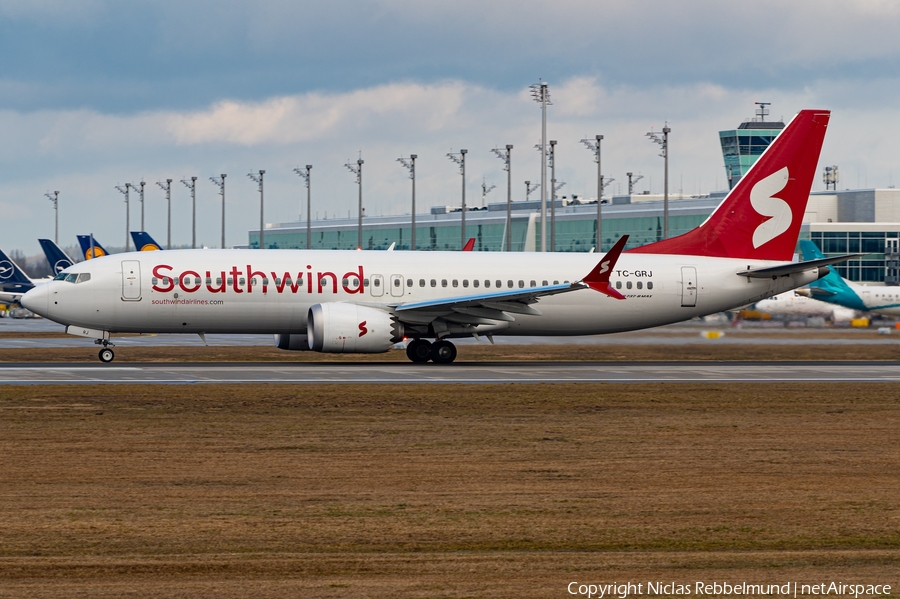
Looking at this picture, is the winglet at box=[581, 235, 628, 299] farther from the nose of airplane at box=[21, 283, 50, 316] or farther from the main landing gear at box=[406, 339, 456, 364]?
the nose of airplane at box=[21, 283, 50, 316]

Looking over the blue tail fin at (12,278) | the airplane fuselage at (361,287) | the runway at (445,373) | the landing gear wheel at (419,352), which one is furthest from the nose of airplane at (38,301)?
the blue tail fin at (12,278)

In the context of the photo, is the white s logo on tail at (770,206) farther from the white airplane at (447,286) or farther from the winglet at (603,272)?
the winglet at (603,272)

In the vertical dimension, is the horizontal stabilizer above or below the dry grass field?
above

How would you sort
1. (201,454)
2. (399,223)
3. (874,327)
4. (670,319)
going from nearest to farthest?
(201,454), (670,319), (874,327), (399,223)

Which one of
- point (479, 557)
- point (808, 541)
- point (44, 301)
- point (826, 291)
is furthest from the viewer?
point (826, 291)

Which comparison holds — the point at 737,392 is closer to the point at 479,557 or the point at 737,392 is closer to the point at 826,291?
the point at 479,557

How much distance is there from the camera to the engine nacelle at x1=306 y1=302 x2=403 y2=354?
35.4m

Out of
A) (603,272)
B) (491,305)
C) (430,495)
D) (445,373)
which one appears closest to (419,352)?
(491,305)

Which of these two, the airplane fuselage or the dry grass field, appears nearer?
the dry grass field

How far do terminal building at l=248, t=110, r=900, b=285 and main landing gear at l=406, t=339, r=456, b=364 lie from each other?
6096 centimetres

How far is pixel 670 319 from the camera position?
136ft

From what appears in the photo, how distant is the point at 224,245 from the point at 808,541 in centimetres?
10651

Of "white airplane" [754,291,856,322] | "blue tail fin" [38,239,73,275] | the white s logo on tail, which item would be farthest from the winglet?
"blue tail fin" [38,239,73,275]

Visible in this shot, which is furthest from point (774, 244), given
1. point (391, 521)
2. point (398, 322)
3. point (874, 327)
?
point (391, 521)
